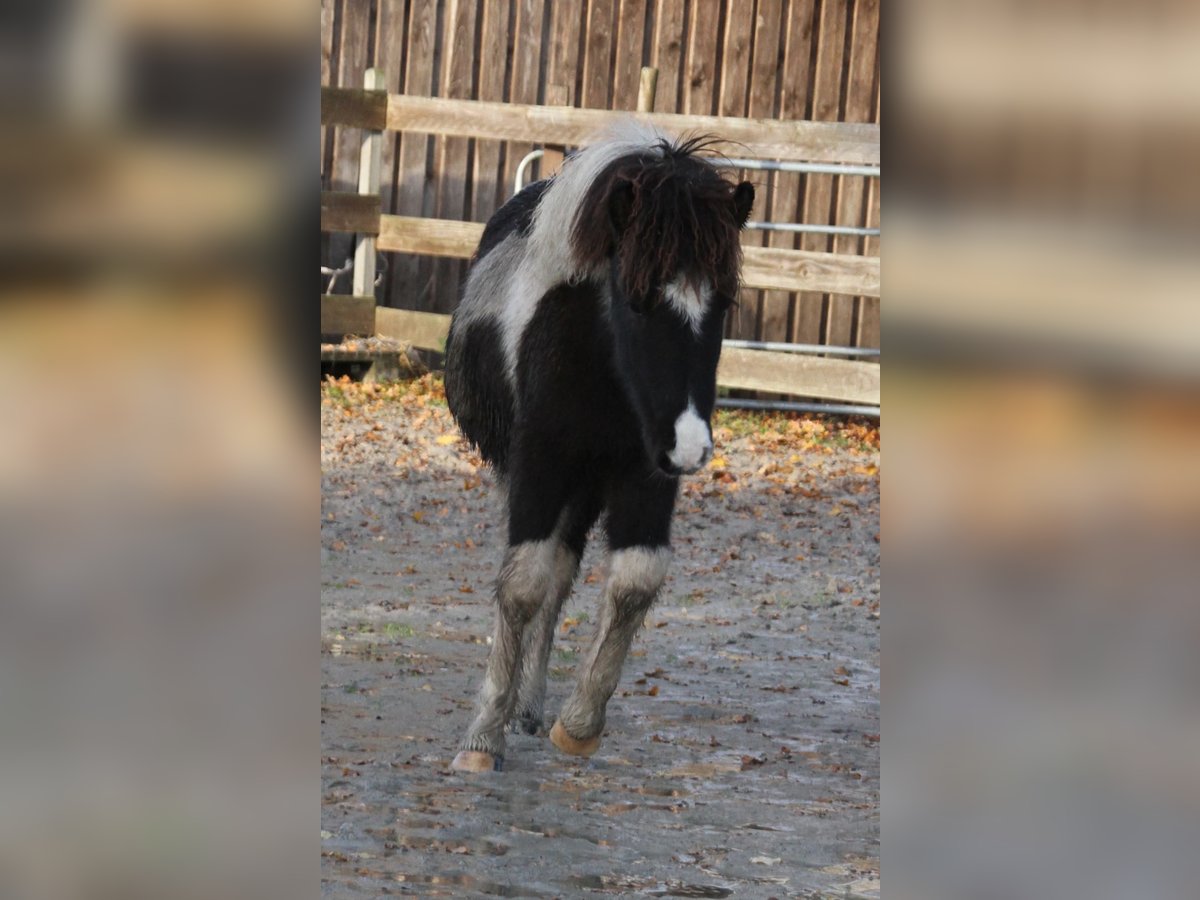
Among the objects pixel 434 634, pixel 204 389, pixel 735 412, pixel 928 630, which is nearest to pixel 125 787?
pixel 204 389

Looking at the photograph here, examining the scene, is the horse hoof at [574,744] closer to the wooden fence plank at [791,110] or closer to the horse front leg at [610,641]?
the horse front leg at [610,641]

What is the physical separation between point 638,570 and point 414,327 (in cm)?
699

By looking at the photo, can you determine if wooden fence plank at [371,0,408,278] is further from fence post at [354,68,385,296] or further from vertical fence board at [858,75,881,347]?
vertical fence board at [858,75,881,347]

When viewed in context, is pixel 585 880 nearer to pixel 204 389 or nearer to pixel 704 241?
pixel 704 241

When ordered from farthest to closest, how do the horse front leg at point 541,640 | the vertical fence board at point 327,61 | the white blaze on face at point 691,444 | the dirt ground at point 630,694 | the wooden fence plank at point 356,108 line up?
the vertical fence board at point 327,61 < the wooden fence plank at point 356,108 < the horse front leg at point 541,640 < the white blaze on face at point 691,444 < the dirt ground at point 630,694

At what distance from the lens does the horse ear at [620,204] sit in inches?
165

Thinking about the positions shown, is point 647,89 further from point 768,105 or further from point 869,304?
point 869,304

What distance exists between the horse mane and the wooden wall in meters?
7.21

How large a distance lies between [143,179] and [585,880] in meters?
2.75

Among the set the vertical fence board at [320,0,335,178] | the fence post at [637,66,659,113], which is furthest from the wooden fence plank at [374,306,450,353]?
the fence post at [637,66,659,113]

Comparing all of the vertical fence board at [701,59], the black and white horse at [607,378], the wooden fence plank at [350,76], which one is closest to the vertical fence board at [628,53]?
the vertical fence board at [701,59]

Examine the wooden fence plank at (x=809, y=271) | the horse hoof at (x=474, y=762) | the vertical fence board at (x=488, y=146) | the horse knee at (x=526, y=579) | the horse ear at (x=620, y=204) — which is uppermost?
the vertical fence board at (x=488, y=146)

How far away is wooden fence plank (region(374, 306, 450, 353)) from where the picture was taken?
10.9 metres

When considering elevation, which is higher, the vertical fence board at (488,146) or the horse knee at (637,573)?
the vertical fence board at (488,146)
